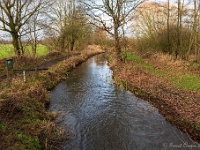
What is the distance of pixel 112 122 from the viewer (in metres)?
7.55

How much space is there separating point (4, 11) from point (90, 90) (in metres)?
13.6

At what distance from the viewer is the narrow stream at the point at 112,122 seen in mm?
5977

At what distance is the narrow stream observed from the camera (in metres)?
5.98

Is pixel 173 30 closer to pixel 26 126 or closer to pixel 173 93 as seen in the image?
pixel 173 93

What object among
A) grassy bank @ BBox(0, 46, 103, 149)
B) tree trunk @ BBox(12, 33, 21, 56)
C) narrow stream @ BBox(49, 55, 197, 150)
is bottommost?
narrow stream @ BBox(49, 55, 197, 150)

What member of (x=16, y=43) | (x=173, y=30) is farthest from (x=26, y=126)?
(x=173, y=30)

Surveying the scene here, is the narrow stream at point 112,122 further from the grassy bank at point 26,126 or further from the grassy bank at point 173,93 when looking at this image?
the grassy bank at point 26,126

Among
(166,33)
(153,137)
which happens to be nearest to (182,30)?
(166,33)

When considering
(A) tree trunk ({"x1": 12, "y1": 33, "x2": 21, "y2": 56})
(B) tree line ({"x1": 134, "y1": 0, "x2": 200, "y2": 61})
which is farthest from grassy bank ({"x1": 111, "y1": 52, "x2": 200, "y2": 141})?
(A) tree trunk ({"x1": 12, "y1": 33, "x2": 21, "y2": 56})

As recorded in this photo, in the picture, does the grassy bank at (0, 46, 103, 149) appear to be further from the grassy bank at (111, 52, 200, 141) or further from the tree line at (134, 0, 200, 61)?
the tree line at (134, 0, 200, 61)

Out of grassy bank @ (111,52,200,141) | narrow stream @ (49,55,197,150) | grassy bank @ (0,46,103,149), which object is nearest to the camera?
grassy bank @ (0,46,103,149)

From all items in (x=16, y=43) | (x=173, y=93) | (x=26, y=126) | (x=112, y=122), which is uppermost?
(x=16, y=43)

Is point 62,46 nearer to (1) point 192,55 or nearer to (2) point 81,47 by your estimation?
(2) point 81,47

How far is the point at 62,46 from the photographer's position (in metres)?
33.0
